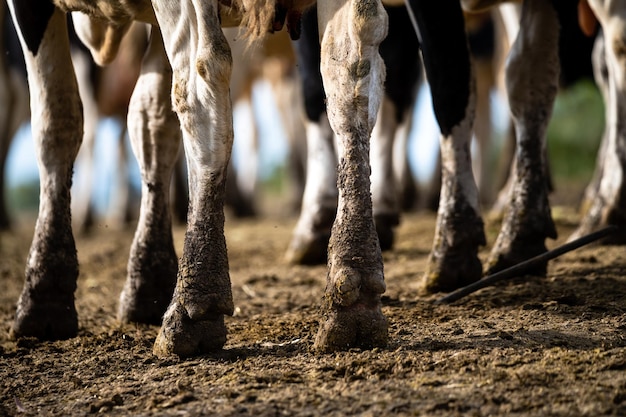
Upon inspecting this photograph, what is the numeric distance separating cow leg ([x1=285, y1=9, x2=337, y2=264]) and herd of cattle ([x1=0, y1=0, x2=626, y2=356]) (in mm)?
13

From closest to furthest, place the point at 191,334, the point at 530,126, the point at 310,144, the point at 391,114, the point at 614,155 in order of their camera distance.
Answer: the point at 191,334
the point at 530,126
the point at 614,155
the point at 310,144
the point at 391,114

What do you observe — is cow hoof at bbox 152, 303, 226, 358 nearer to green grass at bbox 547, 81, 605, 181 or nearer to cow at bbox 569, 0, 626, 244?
cow at bbox 569, 0, 626, 244

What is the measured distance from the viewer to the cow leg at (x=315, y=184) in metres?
6.46

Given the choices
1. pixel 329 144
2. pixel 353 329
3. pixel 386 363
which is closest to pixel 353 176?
pixel 353 329

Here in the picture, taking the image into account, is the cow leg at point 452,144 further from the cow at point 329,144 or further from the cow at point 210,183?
the cow at point 329,144

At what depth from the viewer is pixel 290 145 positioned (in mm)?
14586

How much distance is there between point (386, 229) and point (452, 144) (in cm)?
200

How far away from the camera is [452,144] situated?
4879 mm

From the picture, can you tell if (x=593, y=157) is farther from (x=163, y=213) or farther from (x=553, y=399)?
(x=553, y=399)

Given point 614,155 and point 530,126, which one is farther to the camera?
point 614,155

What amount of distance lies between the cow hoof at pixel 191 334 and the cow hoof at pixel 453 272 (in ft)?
4.98

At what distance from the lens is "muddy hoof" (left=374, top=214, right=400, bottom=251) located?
6784 mm

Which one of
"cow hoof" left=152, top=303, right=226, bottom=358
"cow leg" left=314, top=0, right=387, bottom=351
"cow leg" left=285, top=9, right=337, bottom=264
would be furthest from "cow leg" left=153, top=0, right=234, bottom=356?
"cow leg" left=285, top=9, right=337, bottom=264

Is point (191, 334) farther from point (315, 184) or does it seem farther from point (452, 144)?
point (315, 184)
